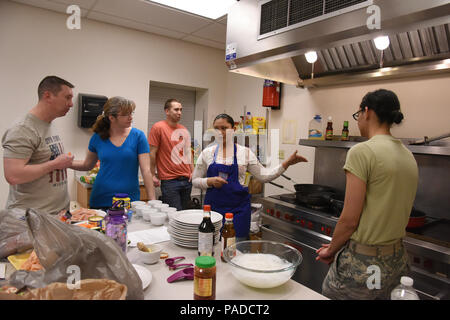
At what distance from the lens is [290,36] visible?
1.91m

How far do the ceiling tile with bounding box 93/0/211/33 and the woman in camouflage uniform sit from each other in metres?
2.56

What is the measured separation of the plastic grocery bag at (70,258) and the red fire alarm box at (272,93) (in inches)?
117

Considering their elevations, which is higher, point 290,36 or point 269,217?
point 290,36

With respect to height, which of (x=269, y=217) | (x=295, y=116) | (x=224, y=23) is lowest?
(x=269, y=217)

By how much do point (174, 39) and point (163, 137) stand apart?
174 cm

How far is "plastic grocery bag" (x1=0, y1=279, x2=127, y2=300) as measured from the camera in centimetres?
75

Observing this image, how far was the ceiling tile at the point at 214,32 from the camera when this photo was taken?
3.58m

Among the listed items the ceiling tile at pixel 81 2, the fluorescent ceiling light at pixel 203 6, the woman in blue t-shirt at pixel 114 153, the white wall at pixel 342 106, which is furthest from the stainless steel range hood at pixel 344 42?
the ceiling tile at pixel 81 2

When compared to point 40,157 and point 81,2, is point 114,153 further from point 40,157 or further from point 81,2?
point 81,2

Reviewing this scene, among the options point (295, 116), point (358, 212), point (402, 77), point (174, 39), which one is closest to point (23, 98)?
point (174, 39)

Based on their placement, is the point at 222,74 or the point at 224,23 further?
the point at 222,74

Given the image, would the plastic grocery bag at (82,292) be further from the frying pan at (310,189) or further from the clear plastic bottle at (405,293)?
the frying pan at (310,189)

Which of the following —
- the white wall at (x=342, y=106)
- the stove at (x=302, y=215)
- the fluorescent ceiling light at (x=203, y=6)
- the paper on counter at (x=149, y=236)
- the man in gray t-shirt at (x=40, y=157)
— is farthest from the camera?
the fluorescent ceiling light at (x=203, y=6)

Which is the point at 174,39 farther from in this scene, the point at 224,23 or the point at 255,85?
the point at 255,85
